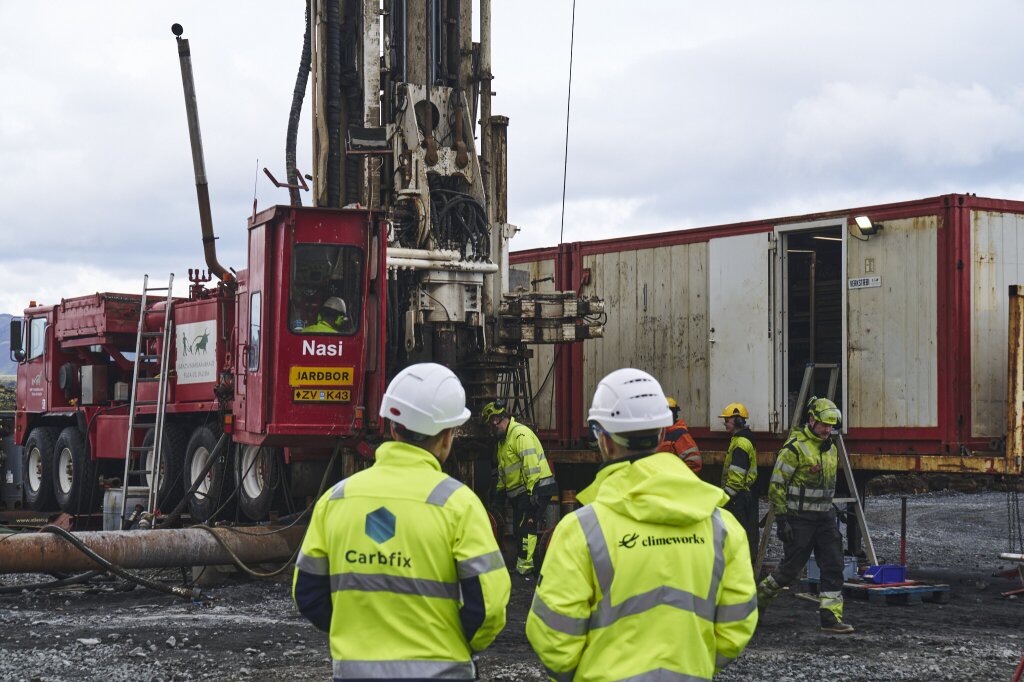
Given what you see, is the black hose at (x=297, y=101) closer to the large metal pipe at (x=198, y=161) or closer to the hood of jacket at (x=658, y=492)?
the large metal pipe at (x=198, y=161)

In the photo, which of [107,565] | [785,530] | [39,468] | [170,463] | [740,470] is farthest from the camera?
[39,468]

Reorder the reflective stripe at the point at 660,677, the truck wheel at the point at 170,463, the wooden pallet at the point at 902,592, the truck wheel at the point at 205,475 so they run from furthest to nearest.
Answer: the truck wheel at the point at 170,463 → the truck wheel at the point at 205,475 → the wooden pallet at the point at 902,592 → the reflective stripe at the point at 660,677

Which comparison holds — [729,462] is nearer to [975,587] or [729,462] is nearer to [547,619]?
[975,587]

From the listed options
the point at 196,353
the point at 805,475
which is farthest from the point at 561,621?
the point at 196,353

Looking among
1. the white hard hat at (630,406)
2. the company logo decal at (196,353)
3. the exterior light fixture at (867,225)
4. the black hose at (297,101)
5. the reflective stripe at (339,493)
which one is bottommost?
the reflective stripe at (339,493)

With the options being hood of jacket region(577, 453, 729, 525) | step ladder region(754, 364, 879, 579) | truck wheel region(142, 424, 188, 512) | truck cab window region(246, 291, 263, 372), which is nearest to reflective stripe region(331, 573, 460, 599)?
hood of jacket region(577, 453, 729, 525)

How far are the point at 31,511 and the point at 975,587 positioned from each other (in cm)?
1186

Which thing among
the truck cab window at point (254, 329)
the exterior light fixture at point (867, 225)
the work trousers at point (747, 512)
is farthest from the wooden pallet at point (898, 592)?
the truck cab window at point (254, 329)

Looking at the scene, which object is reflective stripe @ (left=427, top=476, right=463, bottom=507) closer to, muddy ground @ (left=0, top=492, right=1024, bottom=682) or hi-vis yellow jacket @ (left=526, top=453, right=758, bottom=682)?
hi-vis yellow jacket @ (left=526, top=453, right=758, bottom=682)

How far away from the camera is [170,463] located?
14766 mm

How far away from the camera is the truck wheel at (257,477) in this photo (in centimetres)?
1266

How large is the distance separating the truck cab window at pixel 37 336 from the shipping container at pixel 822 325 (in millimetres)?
7057

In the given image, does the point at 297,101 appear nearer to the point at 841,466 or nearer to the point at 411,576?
Answer: the point at 841,466

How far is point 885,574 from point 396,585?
8413mm
